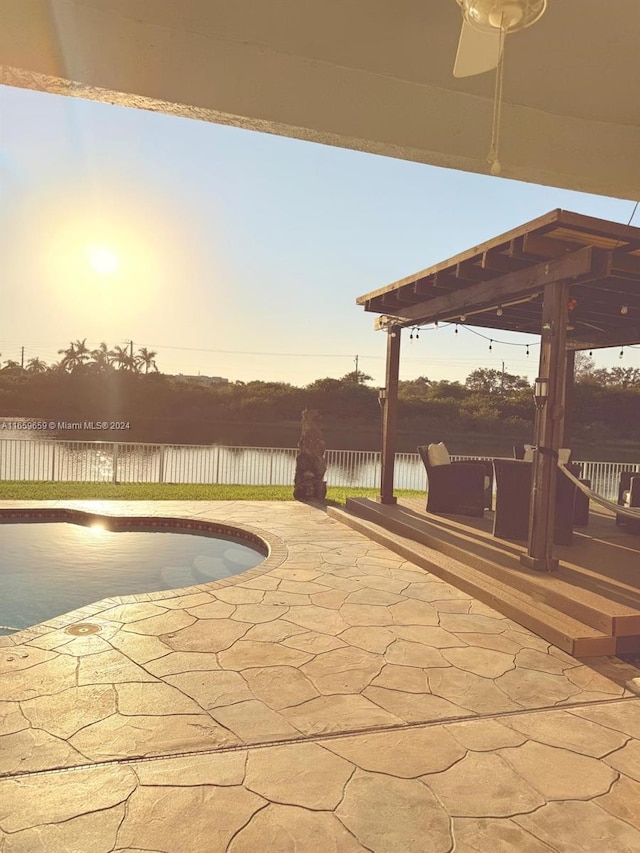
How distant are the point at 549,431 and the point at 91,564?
4.57 metres

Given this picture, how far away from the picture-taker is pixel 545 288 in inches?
178

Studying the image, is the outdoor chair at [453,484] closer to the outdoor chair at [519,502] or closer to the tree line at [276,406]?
the outdoor chair at [519,502]

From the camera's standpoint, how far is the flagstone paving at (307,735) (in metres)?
1.76

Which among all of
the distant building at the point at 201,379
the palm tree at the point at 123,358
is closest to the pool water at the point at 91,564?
the distant building at the point at 201,379

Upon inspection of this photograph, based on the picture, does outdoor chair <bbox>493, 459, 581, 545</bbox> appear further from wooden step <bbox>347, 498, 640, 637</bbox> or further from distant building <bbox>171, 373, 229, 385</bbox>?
distant building <bbox>171, 373, 229, 385</bbox>

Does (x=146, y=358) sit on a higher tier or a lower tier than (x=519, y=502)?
higher

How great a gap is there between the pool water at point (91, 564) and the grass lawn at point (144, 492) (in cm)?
140

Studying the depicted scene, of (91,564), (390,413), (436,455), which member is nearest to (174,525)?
(91,564)

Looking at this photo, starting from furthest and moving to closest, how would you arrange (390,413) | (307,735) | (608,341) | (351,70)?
(608,341)
(390,413)
(307,735)
(351,70)

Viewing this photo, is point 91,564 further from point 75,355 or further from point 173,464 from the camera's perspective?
point 75,355

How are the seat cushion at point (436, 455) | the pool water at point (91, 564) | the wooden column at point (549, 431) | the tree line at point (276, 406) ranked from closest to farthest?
the wooden column at point (549, 431) < the pool water at point (91, 564) < the seat cushion at point (436, 455) < the tree line at point (276, 406)

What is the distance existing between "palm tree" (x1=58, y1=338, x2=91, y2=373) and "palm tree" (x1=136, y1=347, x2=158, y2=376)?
160 inches

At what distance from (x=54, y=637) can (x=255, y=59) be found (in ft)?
10.5

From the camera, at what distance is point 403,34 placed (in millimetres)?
1649
